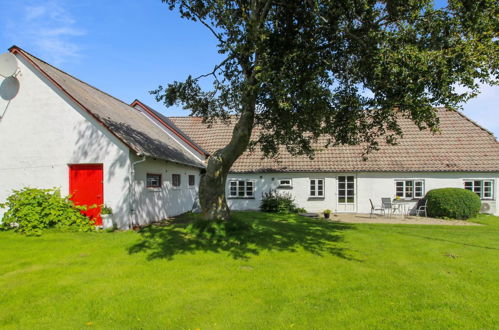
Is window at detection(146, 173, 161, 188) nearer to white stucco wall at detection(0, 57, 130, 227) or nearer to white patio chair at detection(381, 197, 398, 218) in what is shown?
white stucco wall at detection(0, 57, 130, 227)

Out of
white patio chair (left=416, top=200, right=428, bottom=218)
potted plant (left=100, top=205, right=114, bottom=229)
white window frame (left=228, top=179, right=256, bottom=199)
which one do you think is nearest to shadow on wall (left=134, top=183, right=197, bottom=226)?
potted plant (left=100, top=205, right=114, bottom=229)

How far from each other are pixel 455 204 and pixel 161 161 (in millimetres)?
15778

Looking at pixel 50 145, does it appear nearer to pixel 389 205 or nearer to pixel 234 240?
pixel 234 240

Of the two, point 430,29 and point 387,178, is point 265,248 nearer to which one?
point 430,29

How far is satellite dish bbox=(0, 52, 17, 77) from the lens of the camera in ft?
39.3

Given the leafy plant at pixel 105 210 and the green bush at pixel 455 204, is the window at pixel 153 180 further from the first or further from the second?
the green bush at pixel 455 204

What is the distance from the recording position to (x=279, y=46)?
9.88m

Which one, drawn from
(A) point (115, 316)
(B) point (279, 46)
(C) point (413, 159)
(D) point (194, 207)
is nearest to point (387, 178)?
(C) point (413, 159)

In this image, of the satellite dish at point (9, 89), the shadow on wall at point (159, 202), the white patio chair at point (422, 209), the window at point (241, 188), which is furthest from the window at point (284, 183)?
the satellite dish at point (9, 89)

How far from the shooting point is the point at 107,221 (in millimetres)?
11656

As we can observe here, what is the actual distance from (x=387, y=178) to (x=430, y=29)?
536 inches

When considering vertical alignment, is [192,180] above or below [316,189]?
above

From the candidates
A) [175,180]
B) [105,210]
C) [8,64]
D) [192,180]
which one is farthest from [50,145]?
[192,180]

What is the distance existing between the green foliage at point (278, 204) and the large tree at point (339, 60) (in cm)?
810
